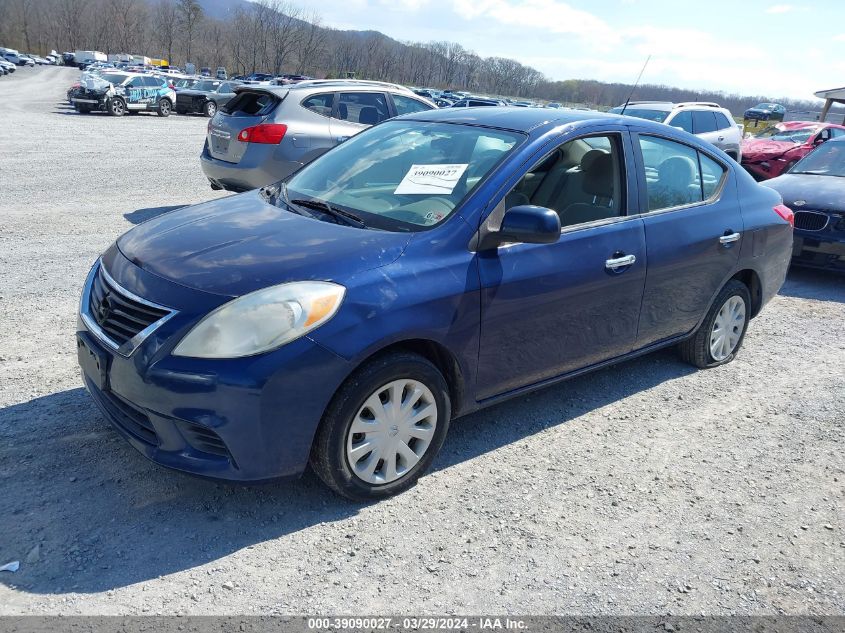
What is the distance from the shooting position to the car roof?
4.01 meters

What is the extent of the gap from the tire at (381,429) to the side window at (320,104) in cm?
642

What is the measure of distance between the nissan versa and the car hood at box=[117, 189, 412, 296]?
0.01m

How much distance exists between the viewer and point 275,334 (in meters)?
2.82

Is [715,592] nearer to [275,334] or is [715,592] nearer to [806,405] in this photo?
[275,334]

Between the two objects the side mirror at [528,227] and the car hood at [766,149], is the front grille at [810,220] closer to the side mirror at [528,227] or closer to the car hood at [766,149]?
the side mirror at [528,227]

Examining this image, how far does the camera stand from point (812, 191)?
27.0ft

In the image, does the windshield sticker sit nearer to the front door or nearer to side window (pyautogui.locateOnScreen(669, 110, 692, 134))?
the front door

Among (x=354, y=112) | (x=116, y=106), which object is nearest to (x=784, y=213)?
(x=354, y=112)

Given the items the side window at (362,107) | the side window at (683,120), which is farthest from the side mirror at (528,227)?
the side window at (683,120)

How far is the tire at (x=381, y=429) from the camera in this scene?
3.00 m

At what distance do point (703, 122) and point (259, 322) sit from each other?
539 inches

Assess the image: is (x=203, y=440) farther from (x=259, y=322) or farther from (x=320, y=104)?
(x=320, y=104)

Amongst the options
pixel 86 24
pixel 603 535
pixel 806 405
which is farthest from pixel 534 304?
pixel 86 24

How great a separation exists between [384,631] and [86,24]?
148 meters
